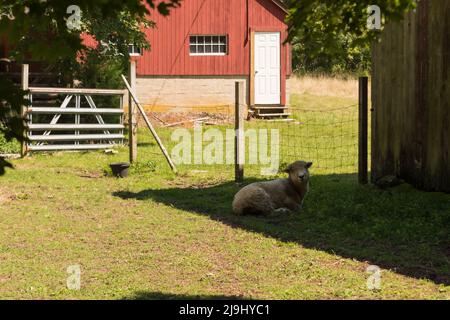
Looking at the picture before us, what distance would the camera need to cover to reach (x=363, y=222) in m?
10.2

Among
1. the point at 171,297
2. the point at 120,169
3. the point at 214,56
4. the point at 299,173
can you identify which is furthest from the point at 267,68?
the point at 171,297

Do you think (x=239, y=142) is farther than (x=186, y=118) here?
No

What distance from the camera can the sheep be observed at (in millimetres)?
11086

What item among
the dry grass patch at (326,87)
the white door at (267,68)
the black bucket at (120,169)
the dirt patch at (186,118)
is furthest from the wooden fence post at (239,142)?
the dry grass patch at (326,87)

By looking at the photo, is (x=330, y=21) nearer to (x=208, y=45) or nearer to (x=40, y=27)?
(x=40, y=27)

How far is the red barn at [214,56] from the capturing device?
29.6 m

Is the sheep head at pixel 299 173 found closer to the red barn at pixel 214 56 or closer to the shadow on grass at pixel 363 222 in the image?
the shadow on grass at pixel 363 222

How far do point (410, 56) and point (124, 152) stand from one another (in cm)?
955

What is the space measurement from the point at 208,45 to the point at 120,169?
15645mm

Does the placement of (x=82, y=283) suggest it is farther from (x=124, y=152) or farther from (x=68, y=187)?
(x=124, y=152)

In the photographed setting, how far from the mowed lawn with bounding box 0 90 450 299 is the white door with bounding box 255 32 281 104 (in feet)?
51.4

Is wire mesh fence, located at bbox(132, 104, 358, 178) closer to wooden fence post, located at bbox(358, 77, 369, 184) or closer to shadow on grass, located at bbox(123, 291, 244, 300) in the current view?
wooden fence post, located at bbox(358, 77, 369, 184)

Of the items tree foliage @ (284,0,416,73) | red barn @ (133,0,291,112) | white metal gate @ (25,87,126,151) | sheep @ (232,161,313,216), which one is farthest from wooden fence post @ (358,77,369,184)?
red barn @ (133,0,291,112)
